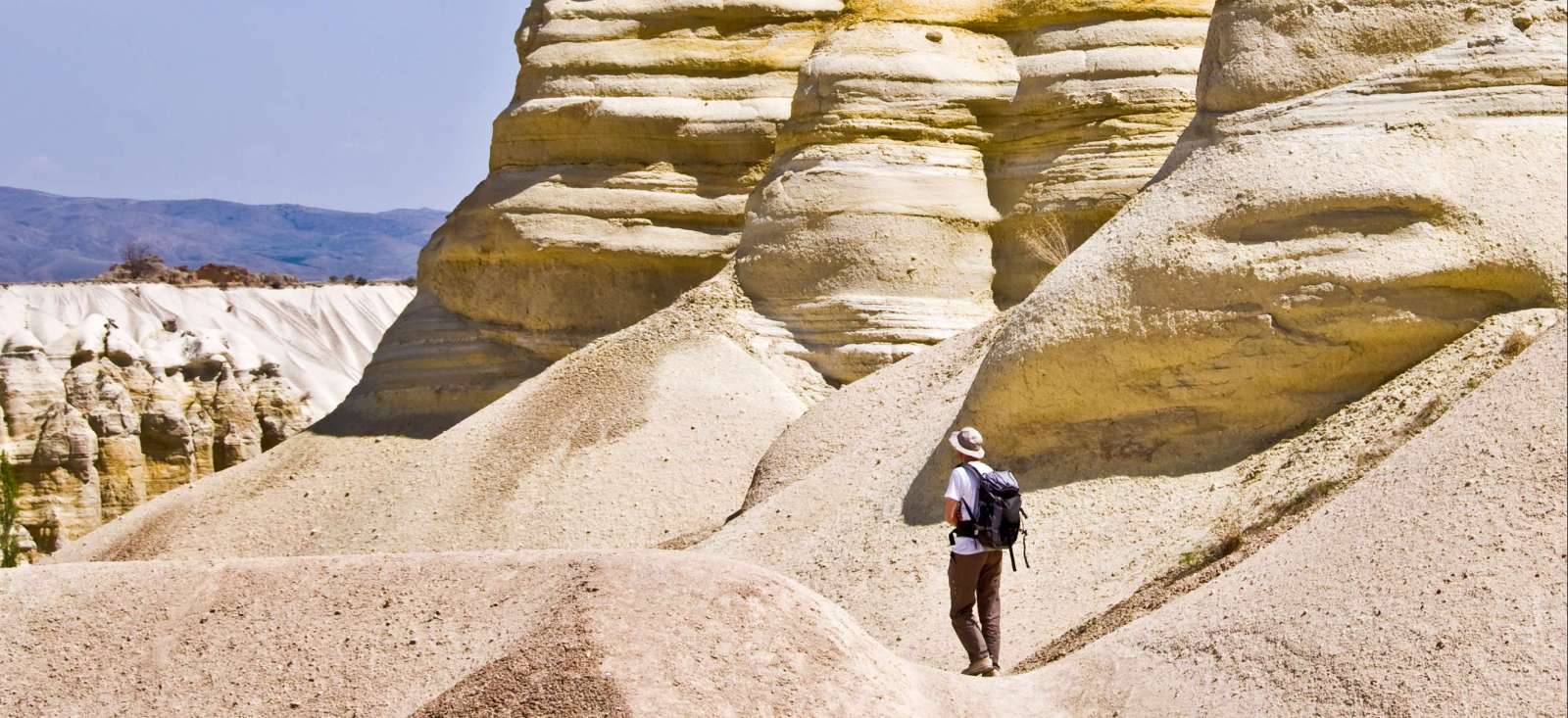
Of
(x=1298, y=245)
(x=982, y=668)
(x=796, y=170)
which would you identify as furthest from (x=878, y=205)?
(x=982, y=668)

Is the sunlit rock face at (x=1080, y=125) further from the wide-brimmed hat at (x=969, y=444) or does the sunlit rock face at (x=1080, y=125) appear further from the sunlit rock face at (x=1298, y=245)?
the wide-brimmed hat at (x=969, y=444)

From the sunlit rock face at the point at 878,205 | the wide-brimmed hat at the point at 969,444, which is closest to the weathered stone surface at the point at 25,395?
the sunlit rock face at the point at 878,205

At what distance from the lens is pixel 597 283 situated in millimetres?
25266

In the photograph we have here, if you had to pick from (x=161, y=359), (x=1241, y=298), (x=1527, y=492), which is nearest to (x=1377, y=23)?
(x=1241, y=298)

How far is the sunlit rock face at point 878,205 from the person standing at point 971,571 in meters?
11.4

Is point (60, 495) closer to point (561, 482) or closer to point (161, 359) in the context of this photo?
point (161, 359)

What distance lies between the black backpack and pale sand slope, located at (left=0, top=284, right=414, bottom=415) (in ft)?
188

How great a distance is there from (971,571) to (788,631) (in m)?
1.67

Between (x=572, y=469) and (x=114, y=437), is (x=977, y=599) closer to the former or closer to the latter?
(x=572, y=469)

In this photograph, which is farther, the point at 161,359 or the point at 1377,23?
the point at 161,359

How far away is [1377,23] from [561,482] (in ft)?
34.4

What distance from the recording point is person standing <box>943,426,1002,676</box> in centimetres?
1034

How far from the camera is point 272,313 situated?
80312mm

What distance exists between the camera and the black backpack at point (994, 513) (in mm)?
10297
